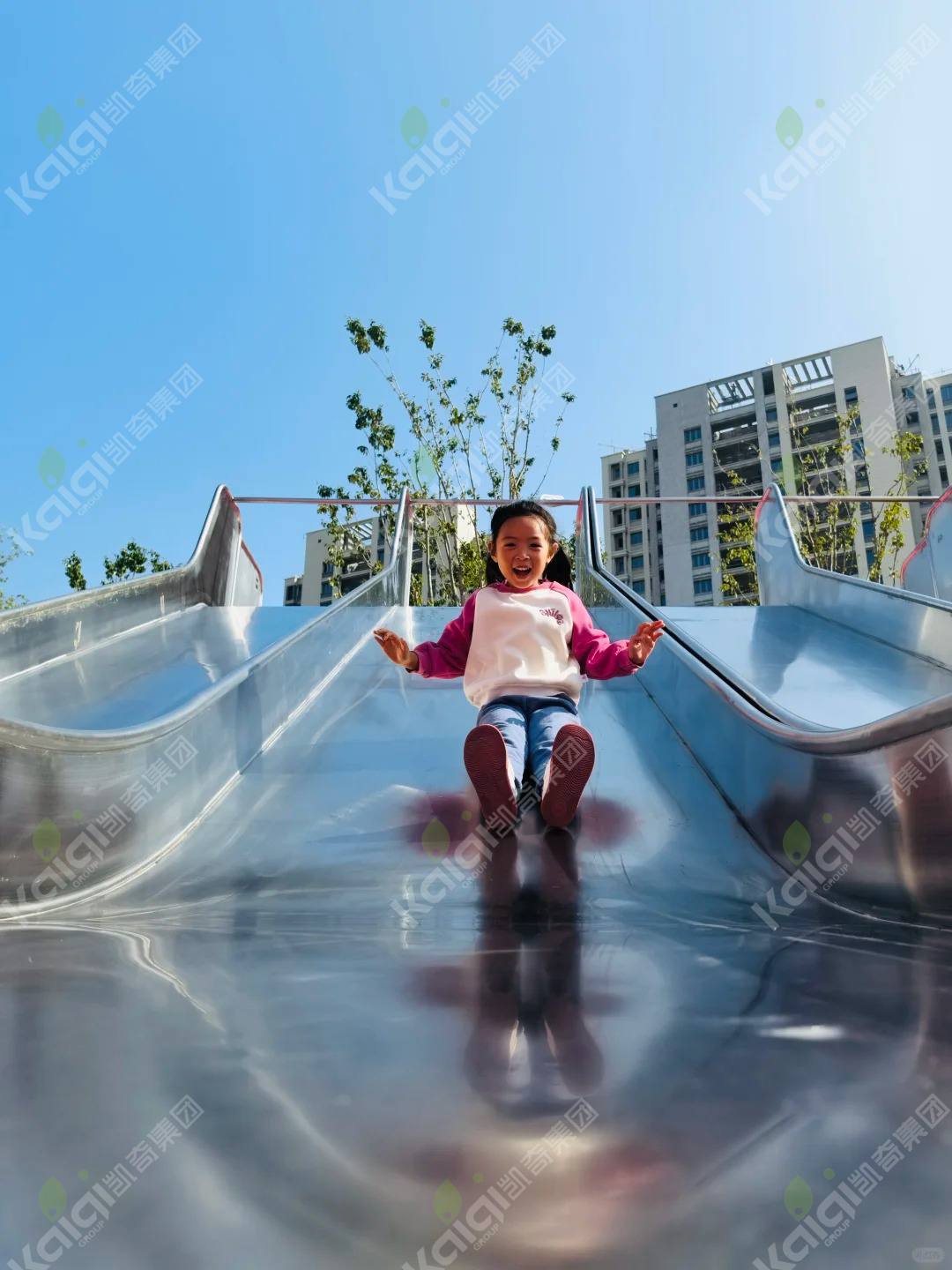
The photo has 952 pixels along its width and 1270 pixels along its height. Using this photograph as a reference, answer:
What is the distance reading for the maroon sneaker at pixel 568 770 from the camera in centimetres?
284

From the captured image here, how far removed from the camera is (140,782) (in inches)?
112

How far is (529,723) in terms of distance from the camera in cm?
343

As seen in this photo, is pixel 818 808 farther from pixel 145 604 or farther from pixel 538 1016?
pixel 145 604

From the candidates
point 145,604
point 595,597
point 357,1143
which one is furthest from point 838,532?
point 357,1143

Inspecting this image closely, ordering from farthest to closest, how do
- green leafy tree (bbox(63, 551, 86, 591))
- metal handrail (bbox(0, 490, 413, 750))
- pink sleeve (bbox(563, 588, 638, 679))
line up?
green leafy tree (bbox(63, 551, 86, 591)), pink sleeve (bbox(563, 588, 638, 679)), metal handrail (bbox(0, 490, 413, 750))

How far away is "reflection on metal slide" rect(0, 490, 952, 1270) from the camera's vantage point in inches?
38.4

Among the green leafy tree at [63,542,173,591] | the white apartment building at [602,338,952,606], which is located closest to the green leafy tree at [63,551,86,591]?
the green leafy tree at [63,542,173,591]

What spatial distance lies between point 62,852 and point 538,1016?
5.20 feet

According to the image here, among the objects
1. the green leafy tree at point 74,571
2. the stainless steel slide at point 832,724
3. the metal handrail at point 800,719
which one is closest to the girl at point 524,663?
the metal handrail at point 800,719

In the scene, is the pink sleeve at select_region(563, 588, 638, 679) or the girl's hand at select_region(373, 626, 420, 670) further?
the pink sleeve at select_region(563, 588, 638, 679)
